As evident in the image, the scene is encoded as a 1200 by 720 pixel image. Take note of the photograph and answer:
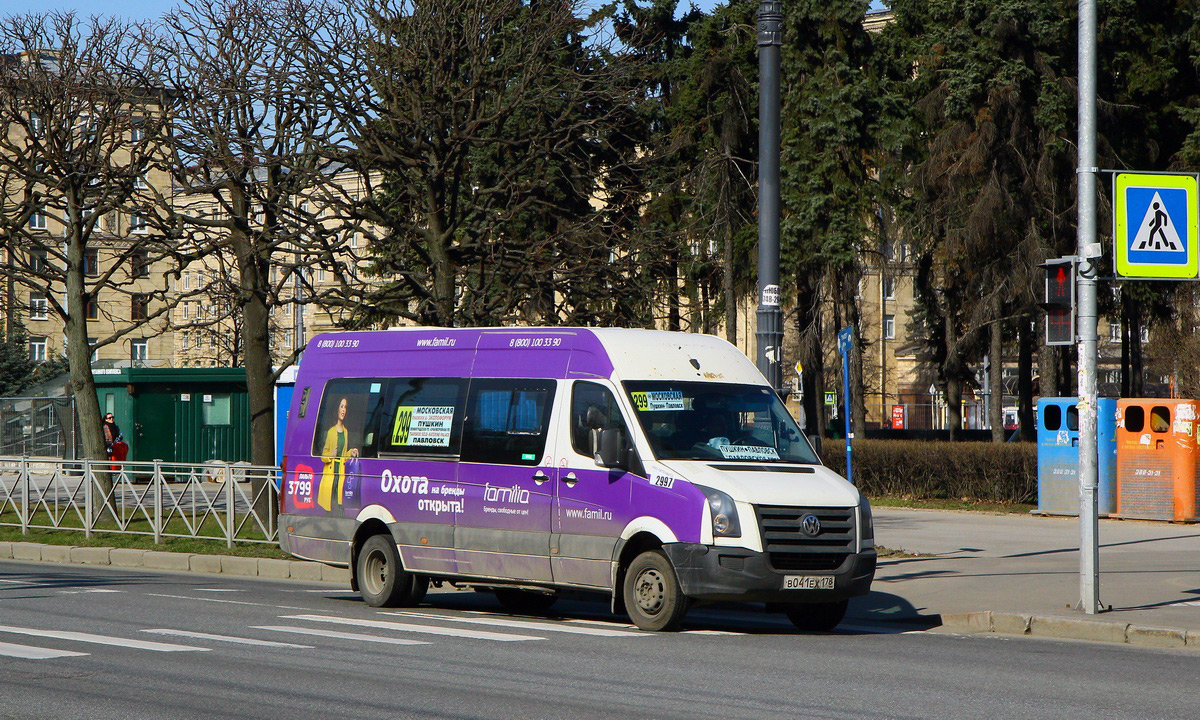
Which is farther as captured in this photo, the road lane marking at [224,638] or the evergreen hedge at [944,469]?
the evergreen hedge at [944,469]

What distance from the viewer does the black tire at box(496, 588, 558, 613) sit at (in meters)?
13.9

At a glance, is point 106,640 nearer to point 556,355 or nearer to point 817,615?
point 556,355

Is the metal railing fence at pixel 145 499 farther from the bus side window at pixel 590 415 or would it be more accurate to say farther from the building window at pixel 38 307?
the bus side window at pixel 590 415

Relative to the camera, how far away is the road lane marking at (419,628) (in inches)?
446

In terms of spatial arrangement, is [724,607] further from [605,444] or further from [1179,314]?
[1179,314]

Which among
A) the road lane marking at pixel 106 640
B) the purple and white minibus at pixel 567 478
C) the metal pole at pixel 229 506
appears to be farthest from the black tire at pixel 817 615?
the metal pole at pixel 229 506

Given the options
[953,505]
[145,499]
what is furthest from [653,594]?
[953,505]

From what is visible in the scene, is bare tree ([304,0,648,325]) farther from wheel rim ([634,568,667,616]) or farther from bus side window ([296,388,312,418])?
wheel rim ([634,568,667,616])

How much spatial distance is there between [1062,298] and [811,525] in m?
3.36

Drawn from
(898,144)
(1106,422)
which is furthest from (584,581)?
(898,144)

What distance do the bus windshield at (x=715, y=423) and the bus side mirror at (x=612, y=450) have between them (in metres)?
0.26

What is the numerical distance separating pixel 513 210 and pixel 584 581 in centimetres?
1058

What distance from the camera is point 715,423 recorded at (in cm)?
1231

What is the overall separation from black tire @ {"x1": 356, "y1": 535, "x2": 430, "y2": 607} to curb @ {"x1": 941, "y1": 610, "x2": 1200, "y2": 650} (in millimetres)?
5066
